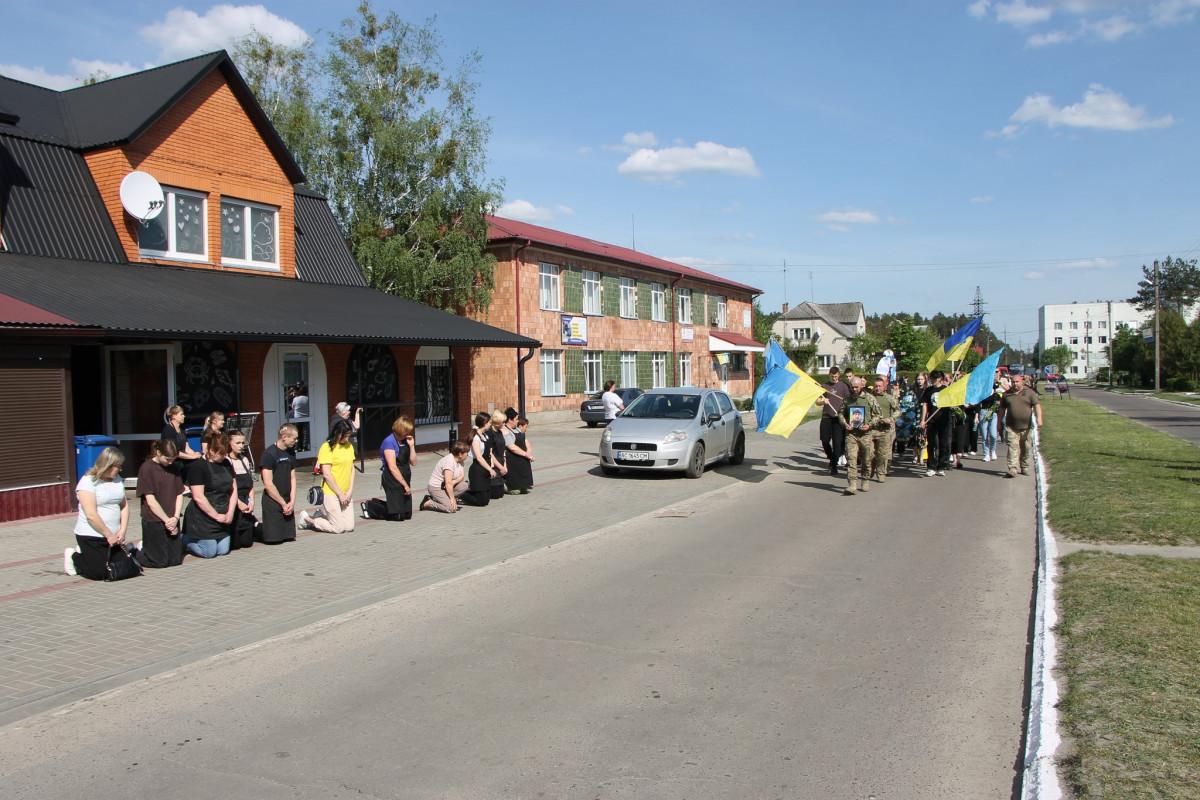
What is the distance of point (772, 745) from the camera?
438cm

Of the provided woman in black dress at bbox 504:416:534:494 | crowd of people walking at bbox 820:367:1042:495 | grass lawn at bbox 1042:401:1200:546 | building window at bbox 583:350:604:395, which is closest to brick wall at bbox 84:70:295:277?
woman in black dress at bbox 504:416:534:494

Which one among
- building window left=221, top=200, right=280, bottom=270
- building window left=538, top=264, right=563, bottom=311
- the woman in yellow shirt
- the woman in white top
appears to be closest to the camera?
the woman in white top

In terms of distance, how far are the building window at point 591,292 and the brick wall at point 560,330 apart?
258 millimetres

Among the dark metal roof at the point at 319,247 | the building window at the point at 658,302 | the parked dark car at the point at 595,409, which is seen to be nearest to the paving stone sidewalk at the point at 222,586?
the dark metal roof at the point at 319,247

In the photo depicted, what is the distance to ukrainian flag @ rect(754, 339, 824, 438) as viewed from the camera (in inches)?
578

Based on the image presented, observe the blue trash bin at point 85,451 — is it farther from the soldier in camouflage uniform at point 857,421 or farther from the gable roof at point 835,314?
the gable roof at point 835,314

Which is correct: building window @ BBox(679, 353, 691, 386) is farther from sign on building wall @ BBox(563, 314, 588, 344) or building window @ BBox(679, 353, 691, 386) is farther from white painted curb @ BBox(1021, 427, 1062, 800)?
white painted curb @ BBox(1021, 427, 1062, 800)

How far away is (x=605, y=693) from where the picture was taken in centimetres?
513

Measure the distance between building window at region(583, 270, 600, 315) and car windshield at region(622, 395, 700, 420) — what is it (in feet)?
60.5

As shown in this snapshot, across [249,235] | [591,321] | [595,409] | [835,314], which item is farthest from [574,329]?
[835,314]

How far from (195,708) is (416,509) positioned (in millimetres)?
7450

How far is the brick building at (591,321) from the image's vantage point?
3094cm

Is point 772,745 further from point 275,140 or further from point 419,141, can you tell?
point 419,141

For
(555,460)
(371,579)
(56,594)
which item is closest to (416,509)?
(371,579)
